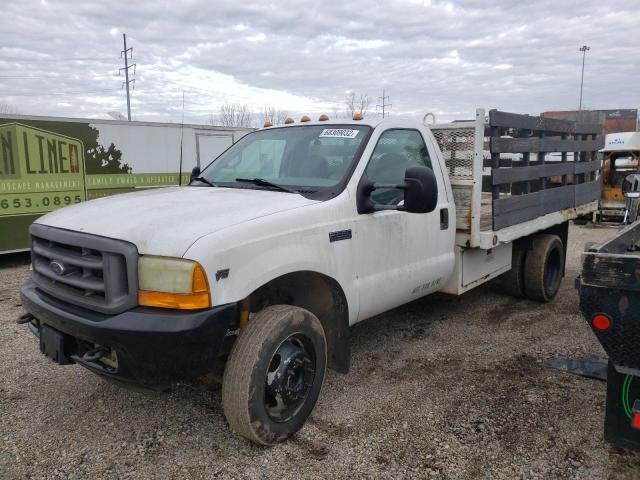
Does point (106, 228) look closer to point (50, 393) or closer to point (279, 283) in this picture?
point (279, 283)

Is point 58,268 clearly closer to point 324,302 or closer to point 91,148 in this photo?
point 324,302

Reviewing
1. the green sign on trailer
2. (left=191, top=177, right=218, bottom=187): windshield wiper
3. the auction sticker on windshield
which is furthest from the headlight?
the green sign on trailer

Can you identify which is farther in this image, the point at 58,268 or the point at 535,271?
the point at 535,271

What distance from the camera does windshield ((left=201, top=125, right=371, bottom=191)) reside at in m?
3.68

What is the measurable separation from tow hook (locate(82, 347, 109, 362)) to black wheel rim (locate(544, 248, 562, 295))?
16.5 feet

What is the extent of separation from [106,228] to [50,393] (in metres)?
1.77

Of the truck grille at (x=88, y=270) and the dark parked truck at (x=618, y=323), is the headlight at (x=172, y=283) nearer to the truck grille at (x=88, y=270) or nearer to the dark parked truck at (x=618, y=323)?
the truck grille at (x=88, y=270)

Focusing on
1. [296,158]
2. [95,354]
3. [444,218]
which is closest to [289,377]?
[95,354]

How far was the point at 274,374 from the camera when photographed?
9.98 ft

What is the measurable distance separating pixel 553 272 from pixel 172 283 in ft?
17.2

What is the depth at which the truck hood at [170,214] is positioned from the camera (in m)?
2.64

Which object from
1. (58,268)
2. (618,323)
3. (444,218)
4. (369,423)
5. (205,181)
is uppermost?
(205,181)

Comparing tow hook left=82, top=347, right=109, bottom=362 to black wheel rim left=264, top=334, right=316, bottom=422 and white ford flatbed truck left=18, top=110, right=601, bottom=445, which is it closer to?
white ford flatbed truck left=18, top=110, right=601, bottom=445

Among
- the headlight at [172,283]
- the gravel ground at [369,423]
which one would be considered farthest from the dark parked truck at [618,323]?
the headlight at [172,283]
